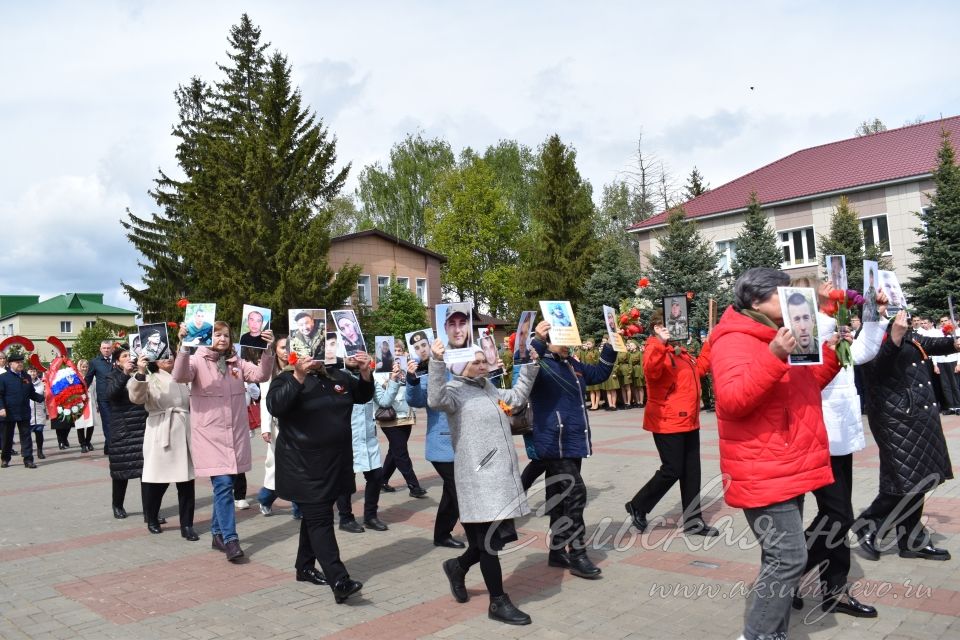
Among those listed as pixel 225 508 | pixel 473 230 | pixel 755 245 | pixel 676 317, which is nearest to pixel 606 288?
pixel 755 245

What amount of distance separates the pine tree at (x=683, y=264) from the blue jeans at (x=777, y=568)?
2032 cm

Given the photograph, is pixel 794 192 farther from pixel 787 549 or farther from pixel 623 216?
pixel 787 549

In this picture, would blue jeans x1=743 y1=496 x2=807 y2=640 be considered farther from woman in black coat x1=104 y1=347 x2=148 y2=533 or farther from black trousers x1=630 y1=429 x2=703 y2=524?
woman in black coat x1=104 y1=347 x2=148 y2=533

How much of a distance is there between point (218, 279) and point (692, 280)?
58.3ft

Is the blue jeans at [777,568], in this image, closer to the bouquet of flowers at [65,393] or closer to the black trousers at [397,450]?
the black trousers at [397,450]

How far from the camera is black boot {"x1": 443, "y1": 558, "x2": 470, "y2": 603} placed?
522 cm

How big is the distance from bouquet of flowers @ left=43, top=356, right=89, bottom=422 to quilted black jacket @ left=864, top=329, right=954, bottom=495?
14364mm

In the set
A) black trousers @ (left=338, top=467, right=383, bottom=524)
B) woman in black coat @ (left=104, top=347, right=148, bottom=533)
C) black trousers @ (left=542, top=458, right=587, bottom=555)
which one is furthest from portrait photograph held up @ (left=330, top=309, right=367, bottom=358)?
woman in black coat @ (left=104, top=347, right=148, bottom=533)

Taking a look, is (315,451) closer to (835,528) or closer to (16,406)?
(835,528)

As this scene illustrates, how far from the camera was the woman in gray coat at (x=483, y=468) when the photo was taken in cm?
482

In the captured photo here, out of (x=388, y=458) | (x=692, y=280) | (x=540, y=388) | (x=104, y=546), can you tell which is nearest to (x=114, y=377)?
(x=104, y=546)

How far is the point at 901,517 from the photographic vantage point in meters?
5.63

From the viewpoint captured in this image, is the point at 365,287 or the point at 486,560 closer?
the point at 486,560

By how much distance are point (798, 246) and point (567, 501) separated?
102 feet
